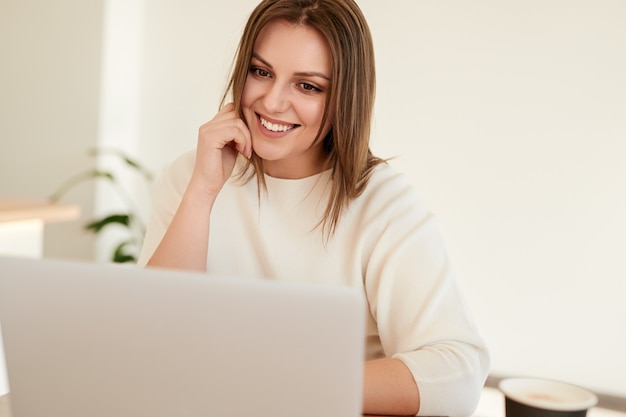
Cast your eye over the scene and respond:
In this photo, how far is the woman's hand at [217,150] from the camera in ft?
5.53

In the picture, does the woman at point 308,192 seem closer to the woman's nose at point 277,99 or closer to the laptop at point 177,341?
the woman's nose at point 277,99

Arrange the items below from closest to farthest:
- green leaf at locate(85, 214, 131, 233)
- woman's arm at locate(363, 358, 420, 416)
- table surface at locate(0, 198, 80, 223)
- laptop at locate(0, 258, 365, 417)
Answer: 1. laptop at locate(0, 258, 365, 417)
2. woman's arm at locate(363, 358, 420, 416)
3. table surface at locate(0, 198, 80, 223)
4. green leaf at locate(85, 214, 131, 233)

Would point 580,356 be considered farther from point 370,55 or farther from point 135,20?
point 135,20

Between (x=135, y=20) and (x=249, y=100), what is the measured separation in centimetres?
284

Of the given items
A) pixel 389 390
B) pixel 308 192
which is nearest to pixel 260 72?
pixel 308 192

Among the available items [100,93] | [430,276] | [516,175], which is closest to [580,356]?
[516,175]

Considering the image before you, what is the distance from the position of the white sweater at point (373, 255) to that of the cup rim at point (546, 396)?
30 centimetres

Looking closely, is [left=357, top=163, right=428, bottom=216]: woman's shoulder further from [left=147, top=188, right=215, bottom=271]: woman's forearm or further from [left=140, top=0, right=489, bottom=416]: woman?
[left=147, top=188, right=215, bottom=271]: woman's forearm

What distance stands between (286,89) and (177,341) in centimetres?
89

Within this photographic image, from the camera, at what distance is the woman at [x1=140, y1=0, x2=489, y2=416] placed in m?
1.58

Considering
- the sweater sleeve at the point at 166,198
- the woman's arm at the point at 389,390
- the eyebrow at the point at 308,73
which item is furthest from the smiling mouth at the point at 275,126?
the woman's arm at the point at 389,390

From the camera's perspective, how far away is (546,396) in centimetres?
99

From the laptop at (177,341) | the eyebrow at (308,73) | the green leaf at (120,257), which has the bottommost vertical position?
the green leaf at (120,257)

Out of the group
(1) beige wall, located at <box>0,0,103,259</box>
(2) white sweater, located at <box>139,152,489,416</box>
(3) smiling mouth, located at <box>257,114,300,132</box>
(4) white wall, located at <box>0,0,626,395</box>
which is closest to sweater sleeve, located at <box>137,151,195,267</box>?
(2) white sweater, located at <box>139,152,489,416</box>
